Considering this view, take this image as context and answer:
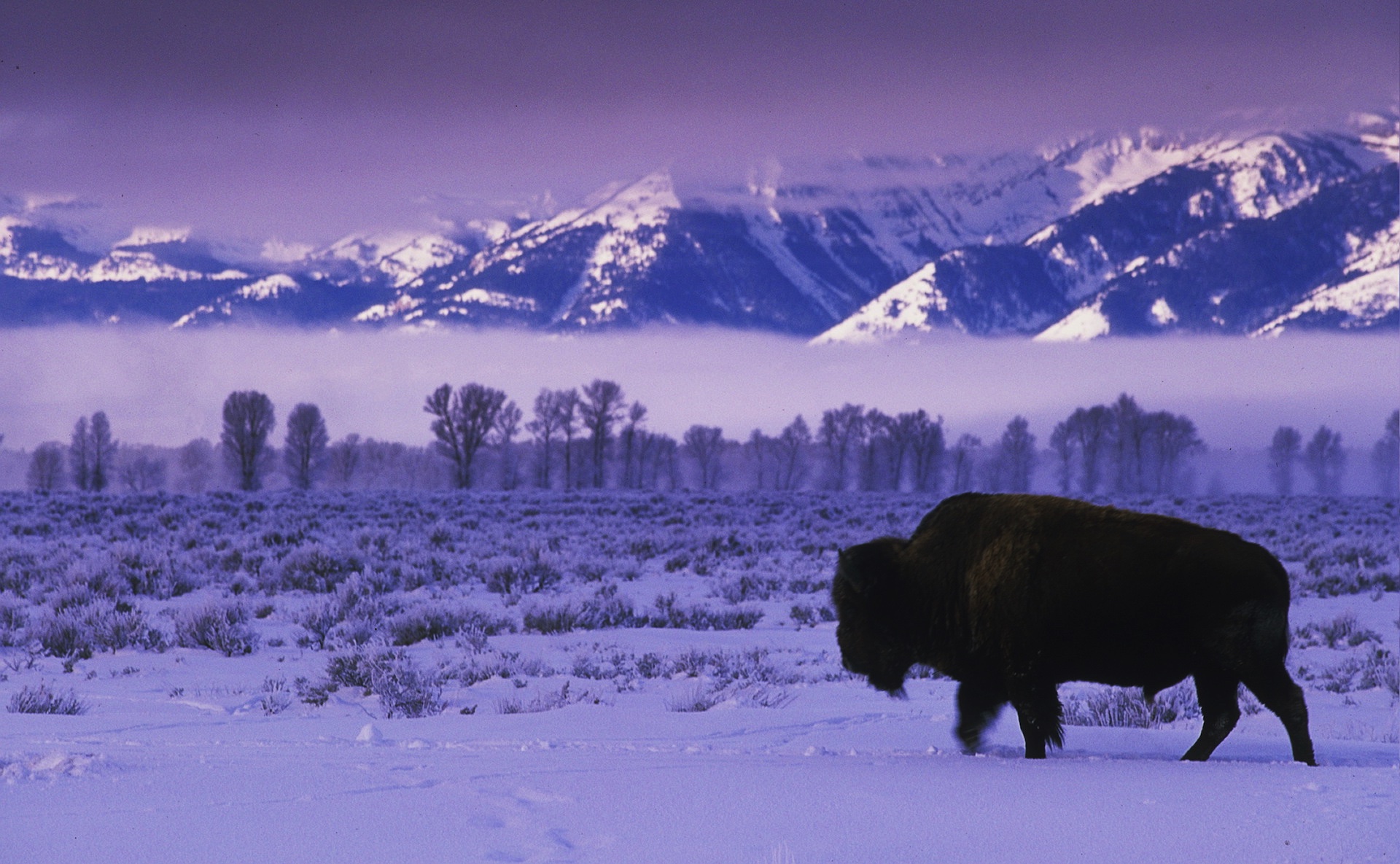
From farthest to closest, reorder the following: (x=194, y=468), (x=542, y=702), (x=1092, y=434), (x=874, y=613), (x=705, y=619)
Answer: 1. (x=194, y=468)
2. (x=1092, y=434)
3. (x=705, y=619)
4. (x=542, y=702)
5. (x=874, y=613)

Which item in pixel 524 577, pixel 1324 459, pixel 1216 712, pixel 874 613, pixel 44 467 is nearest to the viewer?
pixel 1216 712

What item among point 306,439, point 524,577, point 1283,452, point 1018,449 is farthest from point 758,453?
point 524,577

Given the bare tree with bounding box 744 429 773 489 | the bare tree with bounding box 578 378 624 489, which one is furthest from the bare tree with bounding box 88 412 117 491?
the bare tree with bounding box 744 429 773 489

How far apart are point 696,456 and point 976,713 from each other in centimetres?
13758

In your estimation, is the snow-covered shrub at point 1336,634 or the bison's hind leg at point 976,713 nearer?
the bison's hind leg at point 976,713

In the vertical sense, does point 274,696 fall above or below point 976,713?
below

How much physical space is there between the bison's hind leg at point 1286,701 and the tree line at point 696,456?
296 feet

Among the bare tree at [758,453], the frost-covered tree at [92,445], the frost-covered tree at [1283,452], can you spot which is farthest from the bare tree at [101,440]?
the frost-covered tree at [1283,452]

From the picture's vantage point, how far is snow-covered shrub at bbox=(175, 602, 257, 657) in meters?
10.7

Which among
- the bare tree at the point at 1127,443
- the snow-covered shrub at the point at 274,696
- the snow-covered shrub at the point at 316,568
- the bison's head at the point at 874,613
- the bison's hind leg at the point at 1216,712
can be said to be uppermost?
the bare tree at the point at 1127,443

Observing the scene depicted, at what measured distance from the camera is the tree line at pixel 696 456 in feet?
364

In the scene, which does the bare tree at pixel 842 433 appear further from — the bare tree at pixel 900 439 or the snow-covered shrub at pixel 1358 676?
the snow-covered shrub at pixel 1358 676

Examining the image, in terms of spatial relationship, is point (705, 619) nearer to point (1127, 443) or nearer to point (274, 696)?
point (274, 696)

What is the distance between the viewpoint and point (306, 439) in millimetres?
116125
